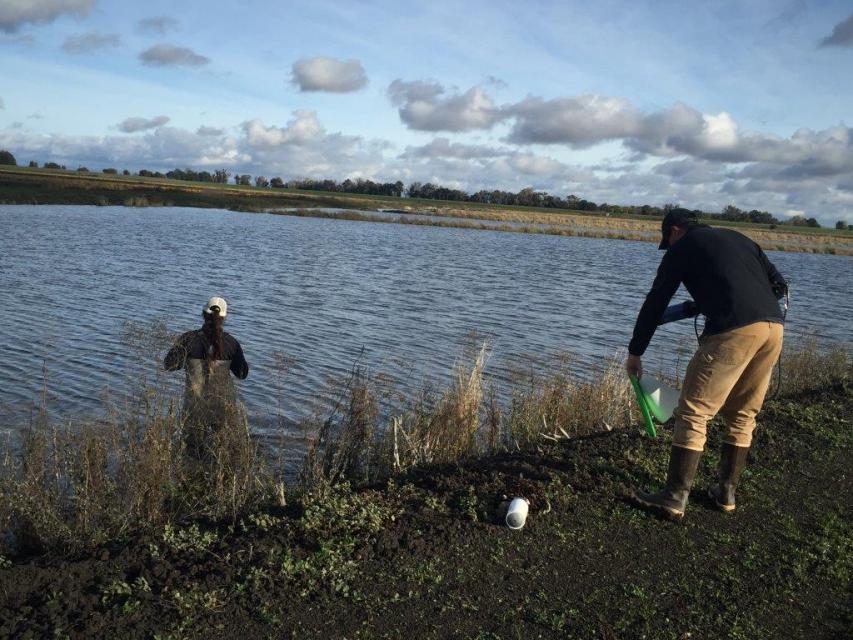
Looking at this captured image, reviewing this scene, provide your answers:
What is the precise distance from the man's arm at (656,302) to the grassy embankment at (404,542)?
1.28 metres

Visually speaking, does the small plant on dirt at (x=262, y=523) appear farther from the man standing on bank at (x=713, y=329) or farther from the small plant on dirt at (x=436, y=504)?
the man standing on bank at (x=713, y=329)

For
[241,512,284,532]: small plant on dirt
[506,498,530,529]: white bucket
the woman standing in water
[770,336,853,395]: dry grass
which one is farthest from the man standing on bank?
[770,336,853,395]: dry grass

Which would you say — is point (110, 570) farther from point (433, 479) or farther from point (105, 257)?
point (105, 257)

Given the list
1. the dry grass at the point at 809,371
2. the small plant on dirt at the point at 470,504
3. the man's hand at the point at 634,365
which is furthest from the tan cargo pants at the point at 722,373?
the dry grass at the point at 809,371

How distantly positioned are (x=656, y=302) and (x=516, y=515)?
6.07 feet

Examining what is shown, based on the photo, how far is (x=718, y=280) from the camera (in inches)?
216

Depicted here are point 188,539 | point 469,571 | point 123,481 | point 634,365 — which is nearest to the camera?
point 469,571

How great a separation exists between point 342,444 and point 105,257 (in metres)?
23.2

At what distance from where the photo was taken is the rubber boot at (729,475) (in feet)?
19.6

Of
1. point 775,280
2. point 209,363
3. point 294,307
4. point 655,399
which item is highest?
point 775,280

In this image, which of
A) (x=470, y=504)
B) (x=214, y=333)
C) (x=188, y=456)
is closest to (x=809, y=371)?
(x=470, y=504)

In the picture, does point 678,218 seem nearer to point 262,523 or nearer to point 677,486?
point 677,486

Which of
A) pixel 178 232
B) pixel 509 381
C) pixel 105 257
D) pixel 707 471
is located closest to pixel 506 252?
pixel 178 232

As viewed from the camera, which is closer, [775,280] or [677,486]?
[677,486]
